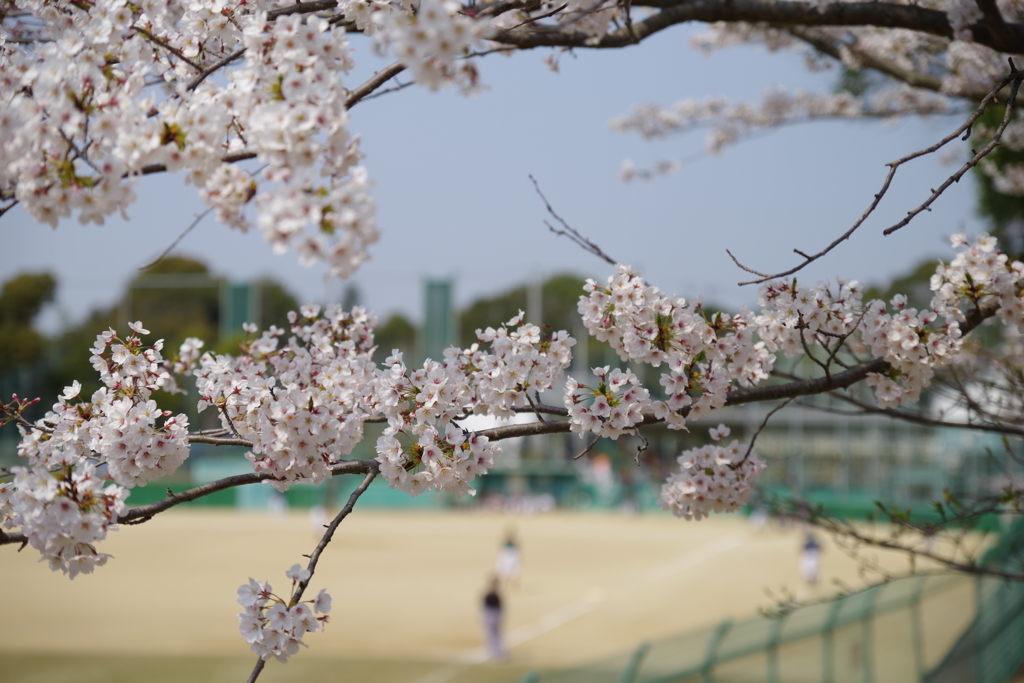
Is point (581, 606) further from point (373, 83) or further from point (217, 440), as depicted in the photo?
point (373, 83)

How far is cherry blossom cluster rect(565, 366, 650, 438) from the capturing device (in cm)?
236

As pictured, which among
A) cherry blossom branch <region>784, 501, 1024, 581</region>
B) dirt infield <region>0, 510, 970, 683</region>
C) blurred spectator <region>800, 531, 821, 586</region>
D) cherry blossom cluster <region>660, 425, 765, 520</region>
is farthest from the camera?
blurred spectator <region>800, 531, 821, 586</region>

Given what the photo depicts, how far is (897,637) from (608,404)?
5865 millimetres

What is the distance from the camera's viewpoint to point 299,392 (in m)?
2.33

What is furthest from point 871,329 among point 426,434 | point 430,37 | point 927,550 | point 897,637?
point 897,637

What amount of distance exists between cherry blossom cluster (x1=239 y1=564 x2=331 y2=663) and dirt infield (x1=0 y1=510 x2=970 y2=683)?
531 centimetres

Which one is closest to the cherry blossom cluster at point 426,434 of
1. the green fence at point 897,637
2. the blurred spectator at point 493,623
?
the green fence at point 897,637

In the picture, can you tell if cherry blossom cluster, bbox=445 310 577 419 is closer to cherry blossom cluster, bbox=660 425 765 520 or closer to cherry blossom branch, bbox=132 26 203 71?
cherry blossom cluster, bbox=660 425 765 520

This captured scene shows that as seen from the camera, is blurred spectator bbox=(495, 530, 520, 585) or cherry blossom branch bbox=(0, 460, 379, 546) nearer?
cherry blossom branch bbox=(0, 460, 379, 546)

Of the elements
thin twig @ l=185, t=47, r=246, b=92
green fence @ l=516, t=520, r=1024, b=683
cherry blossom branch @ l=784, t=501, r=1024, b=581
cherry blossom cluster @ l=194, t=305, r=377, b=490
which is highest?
thin twig @ l=185, t=47, r=246, b=92

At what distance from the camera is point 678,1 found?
9.55 ft

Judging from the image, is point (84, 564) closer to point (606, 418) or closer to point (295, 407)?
point (295, 407)

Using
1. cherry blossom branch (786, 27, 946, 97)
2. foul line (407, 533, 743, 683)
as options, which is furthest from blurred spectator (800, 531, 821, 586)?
cherry blossom branch (786, 27, 946, 97)

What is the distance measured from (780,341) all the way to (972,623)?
4.97 meters
